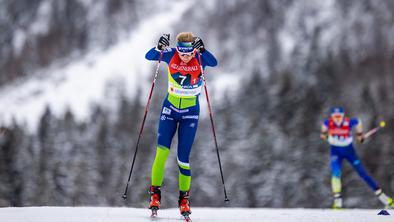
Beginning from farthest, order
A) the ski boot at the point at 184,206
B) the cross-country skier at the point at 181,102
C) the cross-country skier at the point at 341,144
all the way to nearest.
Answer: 1. the cross-country skier at the point at 341,144
2. the cross-country skier at the point at 181,102
3. the ski boot at the point at 184,206

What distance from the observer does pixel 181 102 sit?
9.85 metres

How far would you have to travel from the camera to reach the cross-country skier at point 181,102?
9812 mm

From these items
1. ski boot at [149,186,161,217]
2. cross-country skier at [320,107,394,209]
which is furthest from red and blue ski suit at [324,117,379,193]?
ski boot at [149,186,161,217]

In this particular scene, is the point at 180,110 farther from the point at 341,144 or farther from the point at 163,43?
the point at 341,144

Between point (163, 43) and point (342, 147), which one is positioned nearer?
point (163, 43)

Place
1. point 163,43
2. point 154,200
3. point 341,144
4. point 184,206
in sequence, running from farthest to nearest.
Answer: point 341,144 < point 163,43 < point 154,200 < point 184,206

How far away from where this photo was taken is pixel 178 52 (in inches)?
387

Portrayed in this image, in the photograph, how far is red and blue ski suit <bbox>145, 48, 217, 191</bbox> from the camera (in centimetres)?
984

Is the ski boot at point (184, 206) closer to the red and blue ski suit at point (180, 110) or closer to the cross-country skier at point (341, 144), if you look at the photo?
the red and blue ski suit at point (180, 110)

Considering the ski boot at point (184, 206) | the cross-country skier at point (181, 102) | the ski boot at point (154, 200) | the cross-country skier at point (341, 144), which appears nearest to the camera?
the ski boot at point (184, 206)

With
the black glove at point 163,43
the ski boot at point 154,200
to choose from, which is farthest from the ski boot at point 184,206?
the black glove at point 163,43

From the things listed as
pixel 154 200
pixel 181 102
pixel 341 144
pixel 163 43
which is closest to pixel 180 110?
pixel 181 102

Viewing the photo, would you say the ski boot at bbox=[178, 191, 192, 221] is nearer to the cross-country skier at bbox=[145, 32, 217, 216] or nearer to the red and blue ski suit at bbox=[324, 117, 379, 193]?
the cross-country skier at bbox=[145, 32, 217, 216]

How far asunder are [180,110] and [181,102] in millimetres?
134
